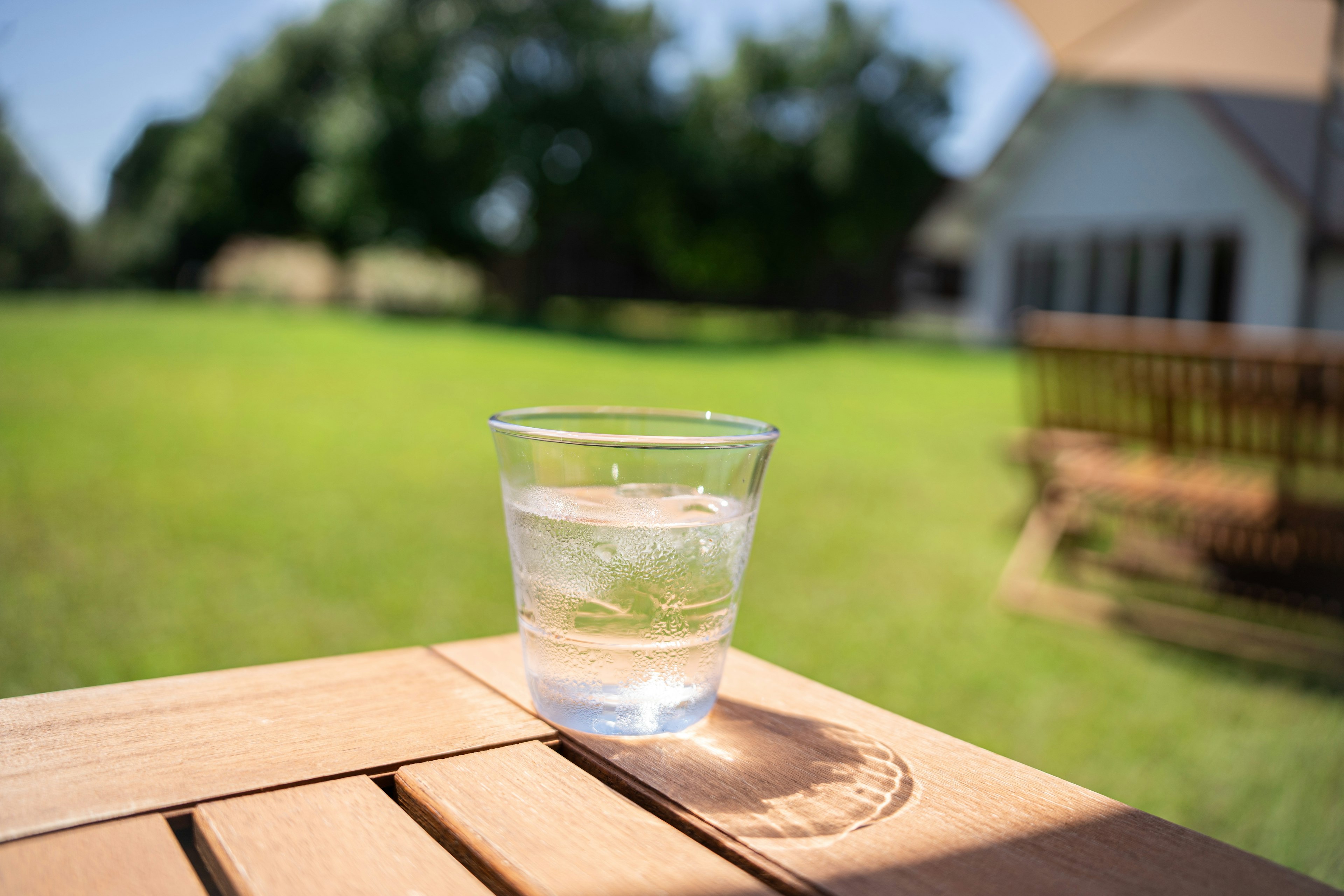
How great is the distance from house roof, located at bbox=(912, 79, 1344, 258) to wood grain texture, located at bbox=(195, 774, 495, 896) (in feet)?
40.5

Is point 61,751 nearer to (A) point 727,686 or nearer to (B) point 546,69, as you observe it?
(A) point 727,686

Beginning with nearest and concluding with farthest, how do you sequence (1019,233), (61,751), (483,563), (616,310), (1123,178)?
(61,751) → (483,563) → (1123,178) → (1019,233) → (616,310)

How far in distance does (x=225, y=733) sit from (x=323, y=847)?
0.61ft

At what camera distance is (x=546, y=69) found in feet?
66.7

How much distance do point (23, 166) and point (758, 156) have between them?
14990 mm

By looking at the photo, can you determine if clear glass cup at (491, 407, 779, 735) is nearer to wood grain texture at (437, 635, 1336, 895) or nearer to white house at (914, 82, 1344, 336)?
wood grain texture at (437, 635, 1336, 895)

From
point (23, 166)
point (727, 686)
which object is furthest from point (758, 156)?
point (727, 686)

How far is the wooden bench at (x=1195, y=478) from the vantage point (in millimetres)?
3230

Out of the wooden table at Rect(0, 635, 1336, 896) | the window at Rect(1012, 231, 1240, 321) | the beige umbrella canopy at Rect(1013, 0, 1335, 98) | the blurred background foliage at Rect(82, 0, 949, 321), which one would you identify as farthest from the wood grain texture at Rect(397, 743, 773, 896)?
the blurred background foliage at Rect(82, 0, 949, 321)

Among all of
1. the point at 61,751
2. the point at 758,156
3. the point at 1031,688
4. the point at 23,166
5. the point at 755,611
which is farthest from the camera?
the point at 758,156

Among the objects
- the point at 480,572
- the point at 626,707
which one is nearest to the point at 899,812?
the point at 626,707

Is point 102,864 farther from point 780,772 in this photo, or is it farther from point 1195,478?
point 1195,478

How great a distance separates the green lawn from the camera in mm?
2604

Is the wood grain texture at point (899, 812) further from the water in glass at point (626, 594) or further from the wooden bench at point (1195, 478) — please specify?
the wooden bench at point (1195, 478)
